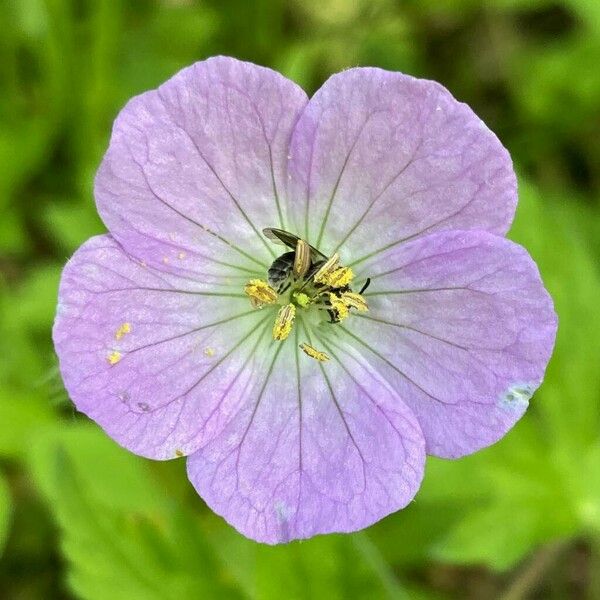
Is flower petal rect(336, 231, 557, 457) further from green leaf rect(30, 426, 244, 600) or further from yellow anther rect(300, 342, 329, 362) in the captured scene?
green leaf rect(30, 426, 244, 600)

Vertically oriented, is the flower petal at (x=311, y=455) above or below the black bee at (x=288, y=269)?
below

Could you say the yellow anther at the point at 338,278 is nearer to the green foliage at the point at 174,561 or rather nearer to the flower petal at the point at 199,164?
the flower petal at the point at 199,164

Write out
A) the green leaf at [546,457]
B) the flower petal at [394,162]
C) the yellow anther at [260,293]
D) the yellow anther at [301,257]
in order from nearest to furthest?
1. the flower petal at [394,162]
2. the yellow anther at [301,257]
3. the yellow anther at [260,293]
4. the green leaf at [546,457]

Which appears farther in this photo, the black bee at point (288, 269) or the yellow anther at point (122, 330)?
the black bee at point (288, 269)

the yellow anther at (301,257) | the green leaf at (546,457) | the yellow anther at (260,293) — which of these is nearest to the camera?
the yellow anther at (301,257)

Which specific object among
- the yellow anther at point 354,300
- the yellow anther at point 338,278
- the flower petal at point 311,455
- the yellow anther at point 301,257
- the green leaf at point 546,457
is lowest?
the green leaf at point 546,457

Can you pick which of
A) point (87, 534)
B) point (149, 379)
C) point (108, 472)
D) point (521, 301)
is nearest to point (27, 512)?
point (108, 472)

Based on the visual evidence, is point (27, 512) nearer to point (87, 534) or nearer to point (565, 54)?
point (87, 534)

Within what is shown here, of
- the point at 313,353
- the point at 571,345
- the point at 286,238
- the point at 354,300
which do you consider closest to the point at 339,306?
the point at 354,300

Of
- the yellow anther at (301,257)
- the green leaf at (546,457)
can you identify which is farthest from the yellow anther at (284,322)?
the green leaf at (546,457)
